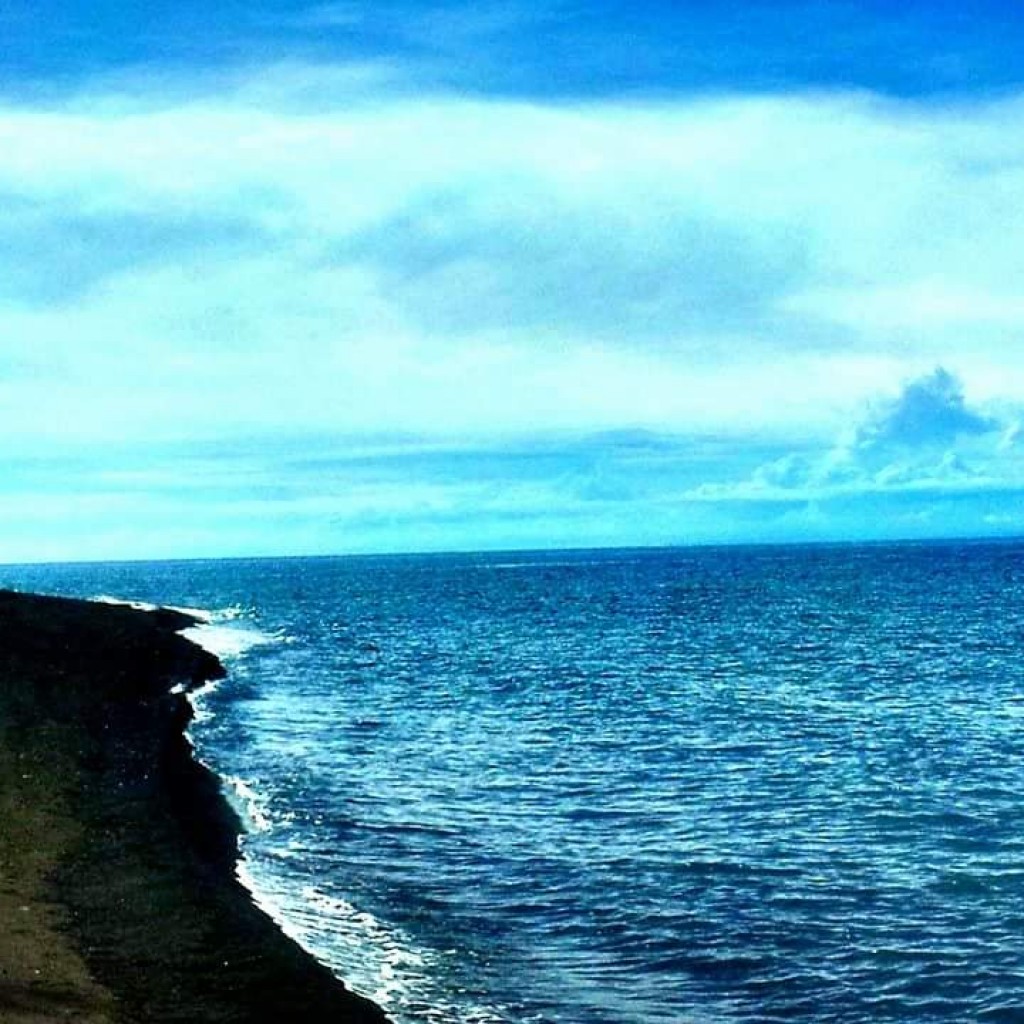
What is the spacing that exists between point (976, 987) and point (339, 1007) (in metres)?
8.58

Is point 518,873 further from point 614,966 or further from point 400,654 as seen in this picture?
point 400,654

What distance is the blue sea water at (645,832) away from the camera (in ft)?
59.7

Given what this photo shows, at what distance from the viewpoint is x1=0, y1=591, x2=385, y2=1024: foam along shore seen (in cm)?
1569

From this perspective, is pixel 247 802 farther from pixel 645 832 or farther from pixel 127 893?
pixel 127 893

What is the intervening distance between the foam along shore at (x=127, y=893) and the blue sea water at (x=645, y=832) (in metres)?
0.97

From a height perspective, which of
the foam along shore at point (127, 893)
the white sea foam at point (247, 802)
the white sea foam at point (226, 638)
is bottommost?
the white sea foam at point (226, 638)

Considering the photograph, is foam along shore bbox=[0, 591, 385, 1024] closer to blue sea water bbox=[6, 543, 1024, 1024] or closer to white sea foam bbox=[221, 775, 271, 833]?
white sea foam bbox=[221, 775, 271, 833]

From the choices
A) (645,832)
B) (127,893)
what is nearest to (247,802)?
(645,832)

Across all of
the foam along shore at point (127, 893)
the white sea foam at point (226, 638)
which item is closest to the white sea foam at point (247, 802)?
the foam along shore at point (127, 893)

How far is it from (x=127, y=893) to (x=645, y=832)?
1101 centimetres

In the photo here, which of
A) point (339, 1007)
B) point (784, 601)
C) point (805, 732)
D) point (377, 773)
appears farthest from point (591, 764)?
point (784, 601)

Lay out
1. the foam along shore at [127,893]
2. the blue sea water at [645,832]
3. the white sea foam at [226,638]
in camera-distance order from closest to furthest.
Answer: the foam along shore at [127,893] < the blue sea water at [645,832] < the white sea foam at [226,638]

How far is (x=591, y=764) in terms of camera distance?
3581 cm

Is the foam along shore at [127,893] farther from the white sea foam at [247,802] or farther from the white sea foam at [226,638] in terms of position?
the white sea foam at [226,638]
